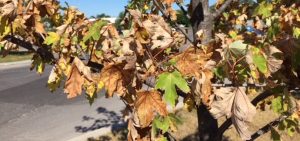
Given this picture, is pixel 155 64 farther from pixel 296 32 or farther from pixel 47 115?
pixel 47 115

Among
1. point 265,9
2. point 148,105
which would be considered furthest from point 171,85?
point 265,9

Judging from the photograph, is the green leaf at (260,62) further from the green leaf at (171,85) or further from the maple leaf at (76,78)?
the maple leaf at (76,78)

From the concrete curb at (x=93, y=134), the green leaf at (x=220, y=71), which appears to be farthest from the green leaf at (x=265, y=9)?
the concrete curb at (x=93, y=134)

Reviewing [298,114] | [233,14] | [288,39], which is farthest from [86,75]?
[233,14]

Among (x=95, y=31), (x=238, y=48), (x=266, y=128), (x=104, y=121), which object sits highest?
(x=95, y=31)

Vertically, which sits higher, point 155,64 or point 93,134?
point 155,64

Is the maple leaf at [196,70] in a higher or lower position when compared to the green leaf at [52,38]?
lower
